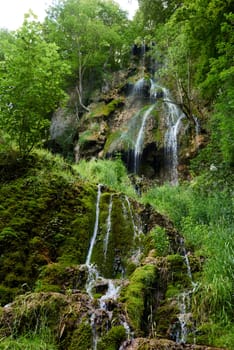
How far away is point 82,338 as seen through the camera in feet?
14.0

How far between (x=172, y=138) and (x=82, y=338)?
10543mm

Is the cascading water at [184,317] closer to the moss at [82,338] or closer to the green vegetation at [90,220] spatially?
the green vegetation at [90,220]

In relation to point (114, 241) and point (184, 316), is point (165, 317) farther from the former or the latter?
point (114, 241)

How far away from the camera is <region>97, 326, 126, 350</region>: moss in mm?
4160

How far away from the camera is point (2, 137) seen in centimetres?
826

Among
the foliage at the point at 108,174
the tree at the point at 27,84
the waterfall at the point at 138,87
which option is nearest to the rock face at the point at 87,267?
the tree at the point at 27,84

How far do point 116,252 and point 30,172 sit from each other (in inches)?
99.8

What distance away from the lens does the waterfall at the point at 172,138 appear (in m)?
13.5

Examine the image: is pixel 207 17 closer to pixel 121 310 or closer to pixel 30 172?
pixel 30 172

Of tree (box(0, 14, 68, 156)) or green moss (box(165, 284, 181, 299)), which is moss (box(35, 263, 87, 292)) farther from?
tree (box(0, 14, 68, 156))

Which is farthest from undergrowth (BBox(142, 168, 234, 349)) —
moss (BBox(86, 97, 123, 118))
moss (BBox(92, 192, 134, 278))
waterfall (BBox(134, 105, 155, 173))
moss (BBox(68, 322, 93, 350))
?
moss (BBox(86, 97, 123, 118))

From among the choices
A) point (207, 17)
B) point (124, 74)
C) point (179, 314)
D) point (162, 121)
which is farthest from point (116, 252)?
point (124, 74)

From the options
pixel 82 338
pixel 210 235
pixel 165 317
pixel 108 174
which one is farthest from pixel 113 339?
pixel 108 174

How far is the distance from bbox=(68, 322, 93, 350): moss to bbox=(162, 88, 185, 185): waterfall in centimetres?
920
